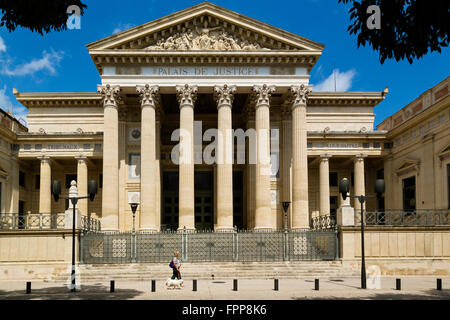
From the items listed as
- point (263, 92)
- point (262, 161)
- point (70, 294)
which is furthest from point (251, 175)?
point (70, 294)

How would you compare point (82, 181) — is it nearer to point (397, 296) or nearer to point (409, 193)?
point (409, 193)

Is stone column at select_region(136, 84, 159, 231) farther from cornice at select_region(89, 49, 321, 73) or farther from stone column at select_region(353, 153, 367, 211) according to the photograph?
stone column at select_region(353, 153, 367, 211)

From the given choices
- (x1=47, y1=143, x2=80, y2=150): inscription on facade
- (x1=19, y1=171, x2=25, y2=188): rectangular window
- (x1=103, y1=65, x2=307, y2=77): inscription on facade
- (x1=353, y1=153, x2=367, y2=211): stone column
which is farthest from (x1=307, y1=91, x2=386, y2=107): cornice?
(x1=19, y1=171, x2=25, y2=188): rectangular window

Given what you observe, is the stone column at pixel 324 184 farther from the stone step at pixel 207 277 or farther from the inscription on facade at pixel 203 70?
the stone step at pixel 207 277

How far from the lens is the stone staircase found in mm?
23453

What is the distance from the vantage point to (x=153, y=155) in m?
31.5

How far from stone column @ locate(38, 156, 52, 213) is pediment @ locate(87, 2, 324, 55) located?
11.6 m

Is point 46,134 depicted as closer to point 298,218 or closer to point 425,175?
point 298,218

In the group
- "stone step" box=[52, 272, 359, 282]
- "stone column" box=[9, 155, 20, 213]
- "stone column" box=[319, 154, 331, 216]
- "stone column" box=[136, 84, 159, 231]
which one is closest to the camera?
"stone step" box=[52, 272, 359, 282]

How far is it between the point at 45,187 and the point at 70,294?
846 inches

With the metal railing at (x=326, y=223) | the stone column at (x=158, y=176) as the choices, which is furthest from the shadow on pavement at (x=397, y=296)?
the stone column at (x=158, y=176)

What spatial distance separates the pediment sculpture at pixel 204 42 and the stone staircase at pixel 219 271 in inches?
607

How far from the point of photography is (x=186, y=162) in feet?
102

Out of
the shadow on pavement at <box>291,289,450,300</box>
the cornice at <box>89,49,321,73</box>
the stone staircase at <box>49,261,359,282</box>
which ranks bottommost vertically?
the stone staircase at <box>49,261,359,282</box>
